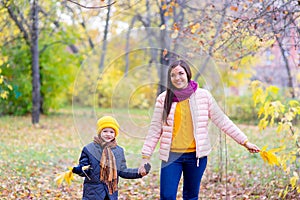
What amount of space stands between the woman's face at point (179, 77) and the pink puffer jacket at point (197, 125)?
0.44 ft

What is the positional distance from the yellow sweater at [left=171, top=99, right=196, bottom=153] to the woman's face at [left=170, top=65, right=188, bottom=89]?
15 centimetres

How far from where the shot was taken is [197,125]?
4.17 m

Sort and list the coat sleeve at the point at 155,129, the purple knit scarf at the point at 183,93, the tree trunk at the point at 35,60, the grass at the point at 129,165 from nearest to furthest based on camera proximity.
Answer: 1. the purple knit scarf at the point at 183,93
2. the coat sleeve at the point at 155,129
3. the grass at the point at 129,165
4. the tree trunk at the point at 35,60

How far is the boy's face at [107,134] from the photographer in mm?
4250

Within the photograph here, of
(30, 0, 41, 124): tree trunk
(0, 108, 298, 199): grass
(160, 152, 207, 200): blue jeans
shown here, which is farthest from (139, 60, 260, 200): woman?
(30, 0, 41, 124): tree trunk

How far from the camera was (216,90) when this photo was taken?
19.8 ft

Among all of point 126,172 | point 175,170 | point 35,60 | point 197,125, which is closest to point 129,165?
point 126,172

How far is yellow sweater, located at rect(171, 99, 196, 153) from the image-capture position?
418 cm

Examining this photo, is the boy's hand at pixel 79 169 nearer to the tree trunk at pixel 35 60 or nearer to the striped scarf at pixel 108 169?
the striped scarf at pixel 108 169

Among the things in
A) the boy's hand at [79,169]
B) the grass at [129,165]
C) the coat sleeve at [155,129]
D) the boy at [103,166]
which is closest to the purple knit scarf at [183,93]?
the coat sleeve at [155,129]

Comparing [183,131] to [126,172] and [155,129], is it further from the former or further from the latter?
[126,172]

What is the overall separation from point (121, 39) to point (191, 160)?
5294mm

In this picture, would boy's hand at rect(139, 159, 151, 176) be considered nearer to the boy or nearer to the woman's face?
the boy

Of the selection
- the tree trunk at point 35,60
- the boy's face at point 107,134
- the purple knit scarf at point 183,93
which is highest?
the tree trunk at point 35,60
